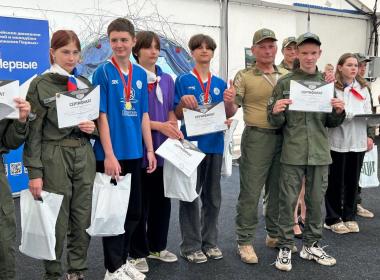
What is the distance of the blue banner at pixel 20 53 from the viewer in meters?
4.18

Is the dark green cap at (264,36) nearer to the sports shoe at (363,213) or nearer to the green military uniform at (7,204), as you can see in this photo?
the green military uniform at (7,204)

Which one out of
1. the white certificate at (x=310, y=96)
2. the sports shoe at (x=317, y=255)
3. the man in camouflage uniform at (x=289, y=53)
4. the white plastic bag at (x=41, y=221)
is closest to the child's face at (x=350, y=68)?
the man in camouflage uniform at (x=289, y=53)

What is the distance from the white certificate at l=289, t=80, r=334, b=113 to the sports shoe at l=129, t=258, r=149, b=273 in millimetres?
1428

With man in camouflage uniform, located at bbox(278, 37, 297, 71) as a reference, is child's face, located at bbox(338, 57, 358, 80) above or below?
below

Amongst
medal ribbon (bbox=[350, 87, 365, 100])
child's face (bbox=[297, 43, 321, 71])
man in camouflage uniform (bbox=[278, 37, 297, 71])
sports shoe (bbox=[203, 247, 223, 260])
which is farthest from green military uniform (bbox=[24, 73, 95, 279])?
medal ribbon (bbox=[350, 87, 365, 100])

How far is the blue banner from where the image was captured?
4.18m

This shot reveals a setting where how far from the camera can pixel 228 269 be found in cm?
285

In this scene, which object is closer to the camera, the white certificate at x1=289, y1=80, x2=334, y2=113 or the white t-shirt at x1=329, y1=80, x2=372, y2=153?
the white certificate at x1=289, y1=80, x2=334, y2=113

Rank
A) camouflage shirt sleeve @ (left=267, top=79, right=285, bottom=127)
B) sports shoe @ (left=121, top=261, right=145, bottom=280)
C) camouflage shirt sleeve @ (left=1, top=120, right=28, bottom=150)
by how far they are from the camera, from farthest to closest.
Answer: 1. camouflage shirt sleeve @ (left=267, top=79, right=285, bottom=127)
2. sports shoe @ (left=121, top=261, right=145, bottom=280)
3. camouflage shirt sleeve @ (left=1, top=120, right=28, bottom=150)

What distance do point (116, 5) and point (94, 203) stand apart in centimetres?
393

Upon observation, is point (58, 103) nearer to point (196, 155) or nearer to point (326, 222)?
point (196, 155)

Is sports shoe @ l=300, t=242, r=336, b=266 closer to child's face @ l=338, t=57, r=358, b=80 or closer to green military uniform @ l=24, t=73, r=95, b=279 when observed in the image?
child's face @ l=338, t=57, r=358, b=80

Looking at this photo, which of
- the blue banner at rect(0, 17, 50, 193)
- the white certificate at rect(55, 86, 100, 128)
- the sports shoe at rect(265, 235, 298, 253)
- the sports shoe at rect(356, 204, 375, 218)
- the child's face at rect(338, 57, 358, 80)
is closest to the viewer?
the white certificate at rect(55, 86, 100, 128)

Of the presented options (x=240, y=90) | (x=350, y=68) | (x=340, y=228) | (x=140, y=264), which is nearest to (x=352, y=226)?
(x=340, y=228)
